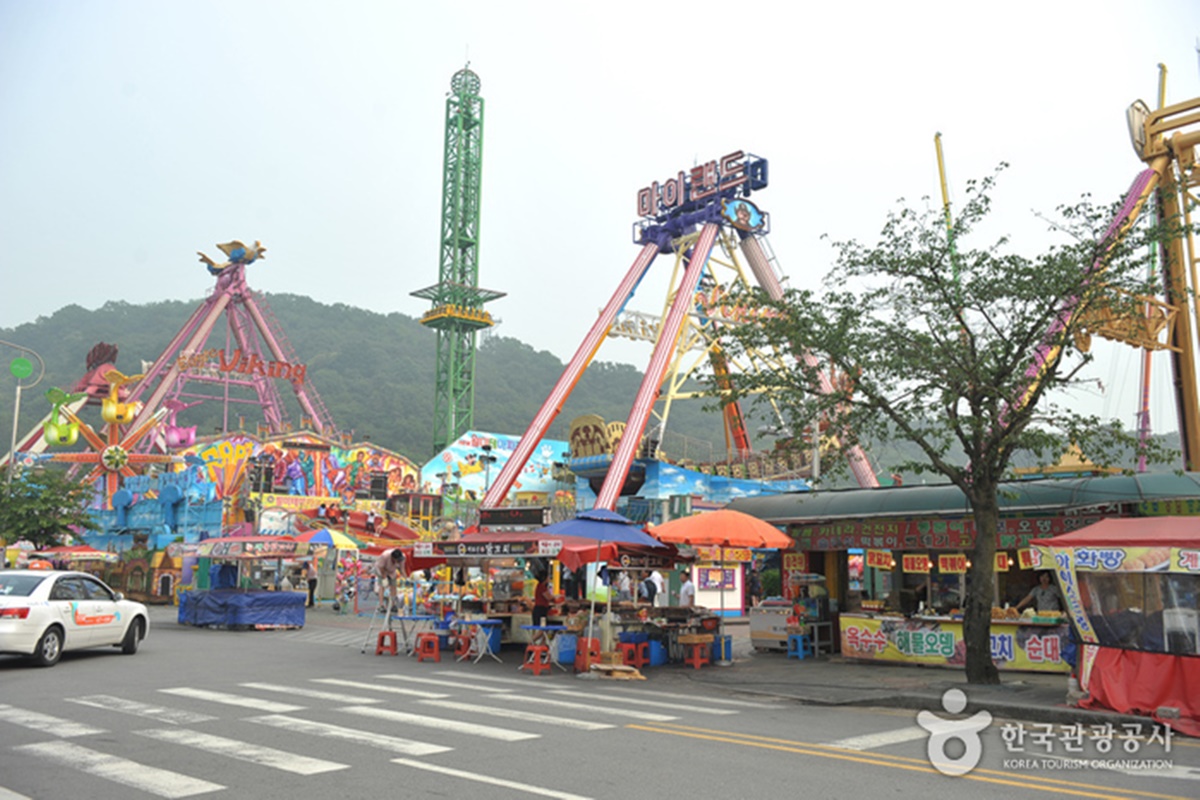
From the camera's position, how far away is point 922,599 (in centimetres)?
Result: 2119

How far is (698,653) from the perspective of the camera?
18.2m

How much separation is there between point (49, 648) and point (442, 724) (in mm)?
8718

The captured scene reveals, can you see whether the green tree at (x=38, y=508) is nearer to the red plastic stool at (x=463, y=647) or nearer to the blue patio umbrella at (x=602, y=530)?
the red plastic stool at (x=463, y=647)

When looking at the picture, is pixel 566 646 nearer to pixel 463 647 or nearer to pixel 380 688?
pixel 463 647

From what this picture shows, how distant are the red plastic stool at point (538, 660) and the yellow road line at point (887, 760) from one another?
6366 mm

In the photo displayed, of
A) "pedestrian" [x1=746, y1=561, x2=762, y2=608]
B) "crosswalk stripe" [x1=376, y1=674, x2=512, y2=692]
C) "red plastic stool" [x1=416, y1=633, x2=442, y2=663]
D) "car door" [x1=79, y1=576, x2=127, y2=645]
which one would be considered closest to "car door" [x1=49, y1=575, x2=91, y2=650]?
"car door" [x1=79, y1=576, x2=127, y2=645]

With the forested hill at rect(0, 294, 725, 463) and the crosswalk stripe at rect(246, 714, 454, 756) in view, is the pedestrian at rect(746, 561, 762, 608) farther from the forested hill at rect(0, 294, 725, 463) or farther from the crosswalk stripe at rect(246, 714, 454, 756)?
the forested hill at rect(0, 294, 725, 463)

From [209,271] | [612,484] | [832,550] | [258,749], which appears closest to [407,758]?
[258,749]

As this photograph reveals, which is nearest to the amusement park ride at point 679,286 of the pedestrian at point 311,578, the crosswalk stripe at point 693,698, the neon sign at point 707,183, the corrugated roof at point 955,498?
the neon sign at point 707,183

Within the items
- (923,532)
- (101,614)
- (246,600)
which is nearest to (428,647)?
(101,614)

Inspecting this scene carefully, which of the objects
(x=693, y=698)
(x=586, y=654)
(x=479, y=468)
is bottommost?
(x=693, y=698)

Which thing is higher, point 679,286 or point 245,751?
point 679,286

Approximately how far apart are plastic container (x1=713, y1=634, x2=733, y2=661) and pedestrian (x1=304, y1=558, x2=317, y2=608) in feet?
73.7

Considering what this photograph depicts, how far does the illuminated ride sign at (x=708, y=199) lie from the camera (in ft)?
137
